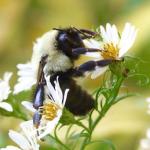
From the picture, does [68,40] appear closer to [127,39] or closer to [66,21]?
[127,39]

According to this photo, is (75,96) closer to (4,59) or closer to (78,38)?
(78,38)

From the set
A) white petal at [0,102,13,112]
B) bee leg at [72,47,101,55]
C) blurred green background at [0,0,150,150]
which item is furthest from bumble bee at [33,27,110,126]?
blurred green background at [0,0,150,150]

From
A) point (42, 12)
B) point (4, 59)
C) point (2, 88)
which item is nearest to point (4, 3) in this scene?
point (42, 12)

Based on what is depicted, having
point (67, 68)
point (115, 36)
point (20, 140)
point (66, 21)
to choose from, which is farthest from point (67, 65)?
point (66, 21)

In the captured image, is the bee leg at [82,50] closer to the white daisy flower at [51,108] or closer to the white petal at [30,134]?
the white daisy flower at [51,108]

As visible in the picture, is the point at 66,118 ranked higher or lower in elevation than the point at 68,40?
lower

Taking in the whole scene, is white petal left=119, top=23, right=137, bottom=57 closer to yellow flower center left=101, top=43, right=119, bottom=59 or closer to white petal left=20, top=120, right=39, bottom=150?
yellow flower center left=101, top=43, right=119, bottom=59

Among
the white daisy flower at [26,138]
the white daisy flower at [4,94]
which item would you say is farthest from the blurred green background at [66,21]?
the white daisy flower at [26,138]
